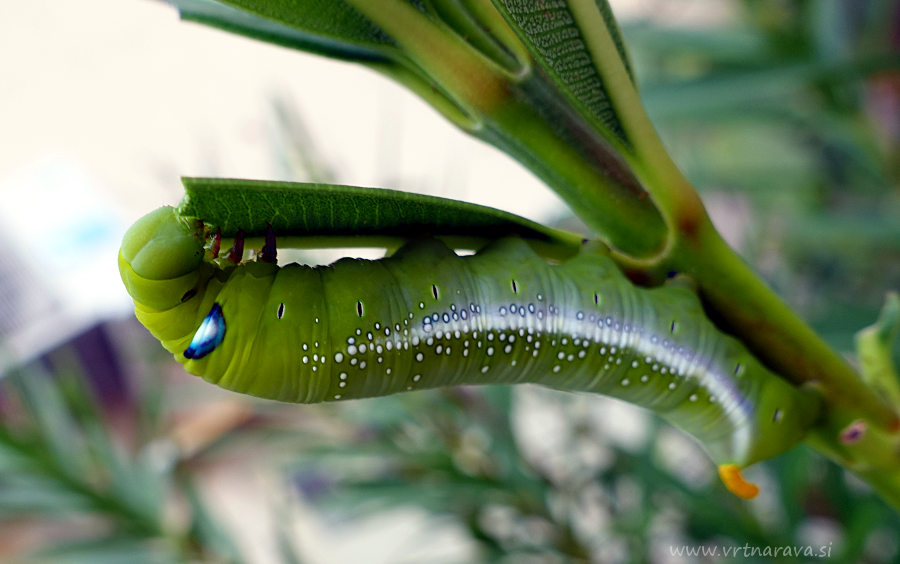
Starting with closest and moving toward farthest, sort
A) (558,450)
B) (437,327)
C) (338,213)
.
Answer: (338,213)
(437,327)
(558,450)

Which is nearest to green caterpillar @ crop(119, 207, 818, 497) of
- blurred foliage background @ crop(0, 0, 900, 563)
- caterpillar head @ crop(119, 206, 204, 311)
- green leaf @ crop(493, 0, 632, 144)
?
caterpillar head @ crop(119, 206, 204, 311)

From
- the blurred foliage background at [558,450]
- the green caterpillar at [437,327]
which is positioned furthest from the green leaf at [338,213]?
the blurred foliage background at [558,450]

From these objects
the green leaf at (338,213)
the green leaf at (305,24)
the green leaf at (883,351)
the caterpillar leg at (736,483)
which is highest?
the green leaf at (305,24)

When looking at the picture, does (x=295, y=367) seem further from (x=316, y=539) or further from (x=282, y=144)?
(x=316, y=539)

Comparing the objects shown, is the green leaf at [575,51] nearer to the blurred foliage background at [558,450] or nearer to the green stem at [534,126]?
the green stem at [534,126]

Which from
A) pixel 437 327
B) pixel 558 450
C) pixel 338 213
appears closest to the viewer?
pixel 338 213

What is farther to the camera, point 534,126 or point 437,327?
point 437,327

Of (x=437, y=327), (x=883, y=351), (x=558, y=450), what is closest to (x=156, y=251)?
(x=437, y=327)

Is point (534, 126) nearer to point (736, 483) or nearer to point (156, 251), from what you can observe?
point (156, 251)
